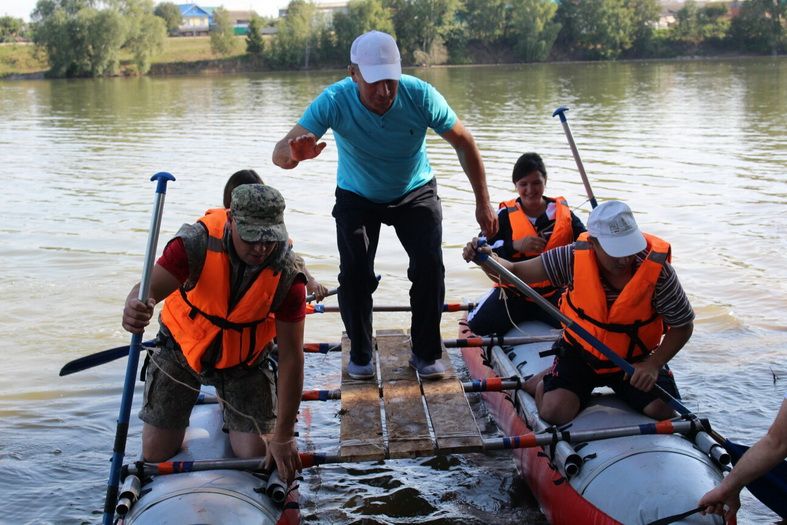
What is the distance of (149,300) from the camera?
3.69 meters

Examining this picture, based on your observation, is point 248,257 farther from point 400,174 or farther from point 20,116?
point 20,116

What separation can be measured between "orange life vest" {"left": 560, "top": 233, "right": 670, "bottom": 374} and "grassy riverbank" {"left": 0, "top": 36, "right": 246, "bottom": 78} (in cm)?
5595

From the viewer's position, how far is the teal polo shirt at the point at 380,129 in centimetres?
482

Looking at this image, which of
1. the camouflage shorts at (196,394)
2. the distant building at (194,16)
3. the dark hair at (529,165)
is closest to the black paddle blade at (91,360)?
the camouflage shorts at (196,394)

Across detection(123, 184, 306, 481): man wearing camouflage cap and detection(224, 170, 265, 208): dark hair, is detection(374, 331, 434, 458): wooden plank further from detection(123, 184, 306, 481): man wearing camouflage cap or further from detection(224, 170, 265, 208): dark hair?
Answer: detection(224, 170, 265, 208): dark hair

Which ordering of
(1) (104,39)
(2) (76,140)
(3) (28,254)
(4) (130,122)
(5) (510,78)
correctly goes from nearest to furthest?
1. (3) (28,254)
2. (2) (76,140)
3. (4) (130,122)
4. (5) (510,78)
5. (1) (104,39)

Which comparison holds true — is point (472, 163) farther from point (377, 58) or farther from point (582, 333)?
point (582, 333)

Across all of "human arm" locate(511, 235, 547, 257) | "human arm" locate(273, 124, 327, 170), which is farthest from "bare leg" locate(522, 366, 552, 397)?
"human arm" locate(273, 124, 327, 170)

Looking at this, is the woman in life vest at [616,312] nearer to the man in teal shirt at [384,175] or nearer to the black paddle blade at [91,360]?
the man in teal shirt at [384,175]

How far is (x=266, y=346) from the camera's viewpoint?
14.1 ft

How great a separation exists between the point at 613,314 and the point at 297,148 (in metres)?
1.81

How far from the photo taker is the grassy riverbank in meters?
56.2

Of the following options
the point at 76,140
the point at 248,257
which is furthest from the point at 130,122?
the point at 248,257

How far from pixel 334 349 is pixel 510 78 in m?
38.9
